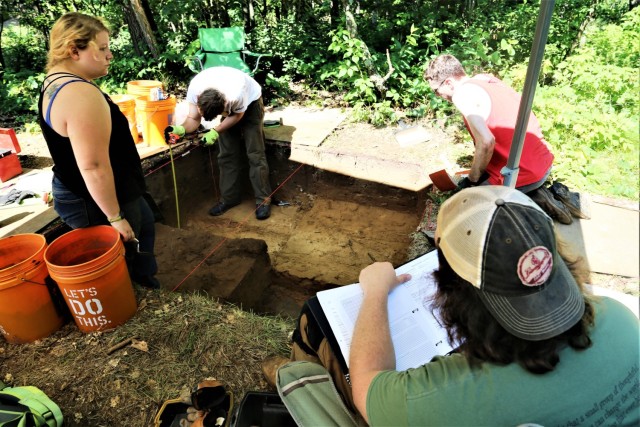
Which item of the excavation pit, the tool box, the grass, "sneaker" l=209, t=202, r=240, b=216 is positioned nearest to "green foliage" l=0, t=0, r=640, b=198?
the excavation pit

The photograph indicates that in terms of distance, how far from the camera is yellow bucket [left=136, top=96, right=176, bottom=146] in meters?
4.38

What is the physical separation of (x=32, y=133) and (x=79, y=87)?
422 cm

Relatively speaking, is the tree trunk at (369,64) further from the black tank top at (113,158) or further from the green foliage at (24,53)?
the green foliage at (24,53)

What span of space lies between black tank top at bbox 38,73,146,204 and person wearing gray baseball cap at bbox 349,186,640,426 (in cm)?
187

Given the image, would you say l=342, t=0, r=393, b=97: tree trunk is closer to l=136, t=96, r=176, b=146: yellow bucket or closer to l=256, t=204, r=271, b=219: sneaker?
l=256, t=204, r=271, b=219: sneaker

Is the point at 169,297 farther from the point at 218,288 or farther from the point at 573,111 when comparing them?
the point at 573,111

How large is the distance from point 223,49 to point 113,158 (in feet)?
14.3

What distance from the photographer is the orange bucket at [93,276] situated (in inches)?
81.4

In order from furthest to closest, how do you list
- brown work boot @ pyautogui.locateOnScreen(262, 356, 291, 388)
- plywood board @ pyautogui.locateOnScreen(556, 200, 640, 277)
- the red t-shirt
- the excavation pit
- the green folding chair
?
the green folding chair, the excavation pit, the red t-shirt, plywood board @ pyautogui.locateOnScreen(556, 200, 640, 277), brown work boot @ pyautogui.locateOnScreen(262, 356, 291, 388)

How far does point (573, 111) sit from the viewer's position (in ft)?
11.8

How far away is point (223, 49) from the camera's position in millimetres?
6004

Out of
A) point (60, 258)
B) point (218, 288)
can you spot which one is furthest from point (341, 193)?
point (60, 258)

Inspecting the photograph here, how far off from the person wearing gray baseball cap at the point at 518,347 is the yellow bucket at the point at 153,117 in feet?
13.5

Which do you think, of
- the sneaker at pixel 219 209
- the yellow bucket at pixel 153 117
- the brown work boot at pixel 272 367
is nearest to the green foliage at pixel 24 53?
the yellow bucket at pixel 153 117
